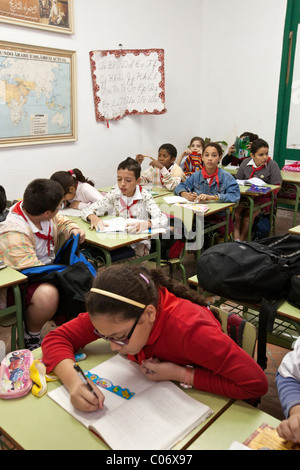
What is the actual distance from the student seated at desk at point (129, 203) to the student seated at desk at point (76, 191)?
200mm

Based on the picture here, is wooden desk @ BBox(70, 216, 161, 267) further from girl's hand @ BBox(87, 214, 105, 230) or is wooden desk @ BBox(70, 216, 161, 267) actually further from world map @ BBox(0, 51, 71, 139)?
world map @ BBox(0, 51, 71, 139)

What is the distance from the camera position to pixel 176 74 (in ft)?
18.6

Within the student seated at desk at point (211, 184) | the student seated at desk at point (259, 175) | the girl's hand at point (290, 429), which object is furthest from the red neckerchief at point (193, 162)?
the girl's hand at point (290, 429)

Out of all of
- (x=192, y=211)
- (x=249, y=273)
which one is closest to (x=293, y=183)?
(x=192, y=211)

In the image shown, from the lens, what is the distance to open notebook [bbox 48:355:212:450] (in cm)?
90

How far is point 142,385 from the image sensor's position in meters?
1.09

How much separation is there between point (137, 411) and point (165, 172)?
11.3 ft

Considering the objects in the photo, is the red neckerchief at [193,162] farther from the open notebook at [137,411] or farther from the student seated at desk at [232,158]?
the open notebook at [137,411]

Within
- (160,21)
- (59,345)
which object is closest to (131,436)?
(59,345)

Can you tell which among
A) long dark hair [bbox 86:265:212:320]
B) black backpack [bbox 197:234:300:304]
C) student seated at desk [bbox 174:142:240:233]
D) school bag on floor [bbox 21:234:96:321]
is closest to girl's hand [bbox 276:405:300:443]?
long dark hair [bbox 86:265:212:320]

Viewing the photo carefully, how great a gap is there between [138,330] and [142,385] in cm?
17

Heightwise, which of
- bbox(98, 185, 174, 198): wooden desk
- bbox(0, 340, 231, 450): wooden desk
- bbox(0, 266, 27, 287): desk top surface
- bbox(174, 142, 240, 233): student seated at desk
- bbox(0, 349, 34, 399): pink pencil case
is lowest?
bbox(0, 266, 27, 287): desk top surface

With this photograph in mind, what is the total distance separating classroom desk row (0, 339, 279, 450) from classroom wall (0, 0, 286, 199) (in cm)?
322

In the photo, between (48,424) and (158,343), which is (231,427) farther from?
(48,424)
